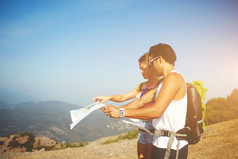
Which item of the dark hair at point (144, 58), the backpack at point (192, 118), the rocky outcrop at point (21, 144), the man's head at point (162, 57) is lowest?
the rocky outcrop at point (21, 144)

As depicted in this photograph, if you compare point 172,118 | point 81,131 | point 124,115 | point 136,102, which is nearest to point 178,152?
point 172,118

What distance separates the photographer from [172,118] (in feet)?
6.64

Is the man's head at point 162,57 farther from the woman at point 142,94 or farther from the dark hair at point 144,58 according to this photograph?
the dark hair at point 144,58

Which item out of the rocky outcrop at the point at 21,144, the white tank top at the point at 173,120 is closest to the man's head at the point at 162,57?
the white tank top at the point at 173,120

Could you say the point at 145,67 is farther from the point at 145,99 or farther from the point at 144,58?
the point at 145,99

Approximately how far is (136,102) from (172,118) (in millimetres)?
1026

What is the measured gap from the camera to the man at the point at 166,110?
1842 mm

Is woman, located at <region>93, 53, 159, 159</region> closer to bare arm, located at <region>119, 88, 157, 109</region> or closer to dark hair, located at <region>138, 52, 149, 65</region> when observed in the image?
dark hair, located at <region>138, 52, 149, 65</region>

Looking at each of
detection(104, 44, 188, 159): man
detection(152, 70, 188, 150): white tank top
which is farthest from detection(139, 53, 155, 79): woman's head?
detection(152, 70, 188, 150): white tank top

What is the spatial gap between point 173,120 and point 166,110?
0.17m

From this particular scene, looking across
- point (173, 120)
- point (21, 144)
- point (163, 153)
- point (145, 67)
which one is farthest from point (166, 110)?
point (21, 144)

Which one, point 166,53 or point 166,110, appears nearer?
point 166,110

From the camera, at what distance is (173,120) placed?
204cm

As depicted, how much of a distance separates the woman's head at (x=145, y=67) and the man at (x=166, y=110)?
1436 millimetres
